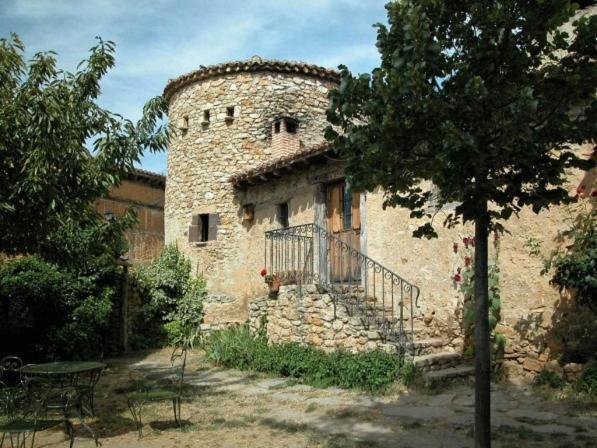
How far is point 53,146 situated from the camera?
557 centimetres

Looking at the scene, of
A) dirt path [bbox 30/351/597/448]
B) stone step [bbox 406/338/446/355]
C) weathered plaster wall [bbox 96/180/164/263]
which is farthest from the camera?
weathered plaster wall [bbox 96/180/164/263]

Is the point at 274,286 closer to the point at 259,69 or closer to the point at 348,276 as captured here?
the point at 348,276

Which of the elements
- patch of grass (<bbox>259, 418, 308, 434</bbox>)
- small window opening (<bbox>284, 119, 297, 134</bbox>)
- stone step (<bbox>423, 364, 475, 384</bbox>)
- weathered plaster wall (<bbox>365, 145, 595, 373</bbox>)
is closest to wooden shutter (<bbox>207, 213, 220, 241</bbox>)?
small window opening (<bbox>284, 119, 297, 134</bbox>)

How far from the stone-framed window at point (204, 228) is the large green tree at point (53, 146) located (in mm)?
6728

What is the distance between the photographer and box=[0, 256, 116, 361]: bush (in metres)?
9.34

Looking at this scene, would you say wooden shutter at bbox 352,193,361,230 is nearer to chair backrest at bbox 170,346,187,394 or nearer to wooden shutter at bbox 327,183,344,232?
wooden shutter at bbox 327,183,344,232

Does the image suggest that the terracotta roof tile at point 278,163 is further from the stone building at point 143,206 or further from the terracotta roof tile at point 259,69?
the stone building at point 143,206

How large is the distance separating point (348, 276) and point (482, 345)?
703 centimetres

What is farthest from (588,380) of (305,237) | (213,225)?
(213,225)

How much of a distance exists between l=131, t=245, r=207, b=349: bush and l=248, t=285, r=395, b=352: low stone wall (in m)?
2.89

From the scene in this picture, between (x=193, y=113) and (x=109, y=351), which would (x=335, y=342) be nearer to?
(x=109, y=351)

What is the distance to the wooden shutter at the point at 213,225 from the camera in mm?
13422

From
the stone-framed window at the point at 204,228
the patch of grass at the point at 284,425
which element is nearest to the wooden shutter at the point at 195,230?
the stone-framed window at the point at 204,228

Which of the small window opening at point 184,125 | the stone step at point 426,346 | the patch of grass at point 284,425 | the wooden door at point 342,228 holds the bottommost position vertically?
the patch of grass at point 284,425
